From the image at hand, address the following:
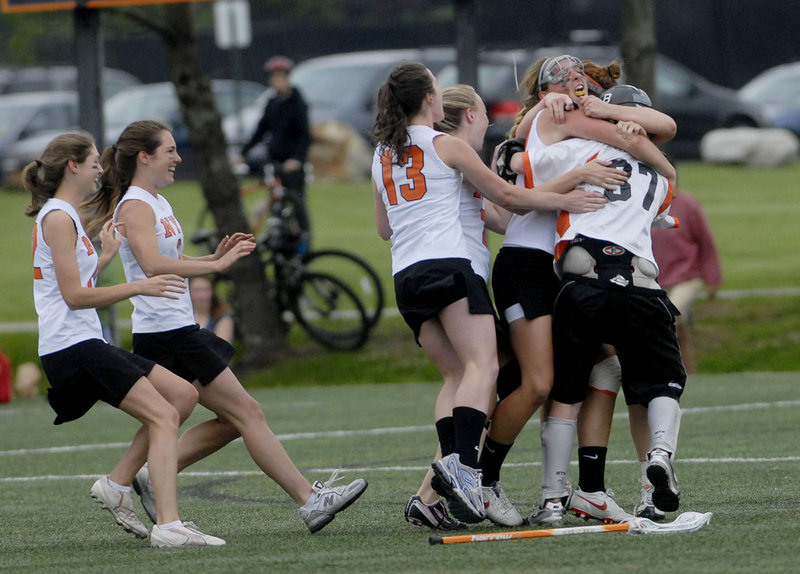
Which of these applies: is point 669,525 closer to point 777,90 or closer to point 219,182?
point 219,182

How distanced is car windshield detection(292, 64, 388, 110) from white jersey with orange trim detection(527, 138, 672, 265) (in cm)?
1898

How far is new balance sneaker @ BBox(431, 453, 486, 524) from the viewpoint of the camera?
17.6 ft

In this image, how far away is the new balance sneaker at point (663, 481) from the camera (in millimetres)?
5312

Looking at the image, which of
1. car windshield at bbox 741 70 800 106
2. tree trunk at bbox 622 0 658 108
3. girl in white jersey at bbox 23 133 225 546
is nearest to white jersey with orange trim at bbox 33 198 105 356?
girl in white jersey at bbox 23 133 225 546

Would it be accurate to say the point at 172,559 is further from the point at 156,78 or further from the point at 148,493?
the point at 156,78

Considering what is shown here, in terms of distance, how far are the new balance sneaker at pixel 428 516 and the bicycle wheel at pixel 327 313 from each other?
8.14 meters

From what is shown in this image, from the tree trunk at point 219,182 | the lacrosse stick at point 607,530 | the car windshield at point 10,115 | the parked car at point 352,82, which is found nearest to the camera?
the lacrosse stick at point 607,530

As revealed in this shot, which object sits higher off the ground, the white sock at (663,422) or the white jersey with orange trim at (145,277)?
the white jersey with orange trim at (145,277)

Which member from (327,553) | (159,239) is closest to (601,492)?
(327,553)

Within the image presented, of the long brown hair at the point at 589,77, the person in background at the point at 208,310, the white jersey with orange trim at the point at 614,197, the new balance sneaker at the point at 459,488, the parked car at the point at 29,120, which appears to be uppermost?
the long brown hair at the point at 589,77

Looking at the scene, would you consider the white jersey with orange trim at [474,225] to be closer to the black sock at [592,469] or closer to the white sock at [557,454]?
the white sock at [557,454]

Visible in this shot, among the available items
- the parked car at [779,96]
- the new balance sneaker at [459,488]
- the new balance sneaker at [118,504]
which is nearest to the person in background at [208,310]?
the new balance sneaker at [118,504]

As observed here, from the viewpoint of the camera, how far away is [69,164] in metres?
5.72

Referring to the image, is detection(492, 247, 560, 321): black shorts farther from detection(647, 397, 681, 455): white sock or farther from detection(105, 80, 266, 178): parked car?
detection(105, 80, 266, 178): parked car
